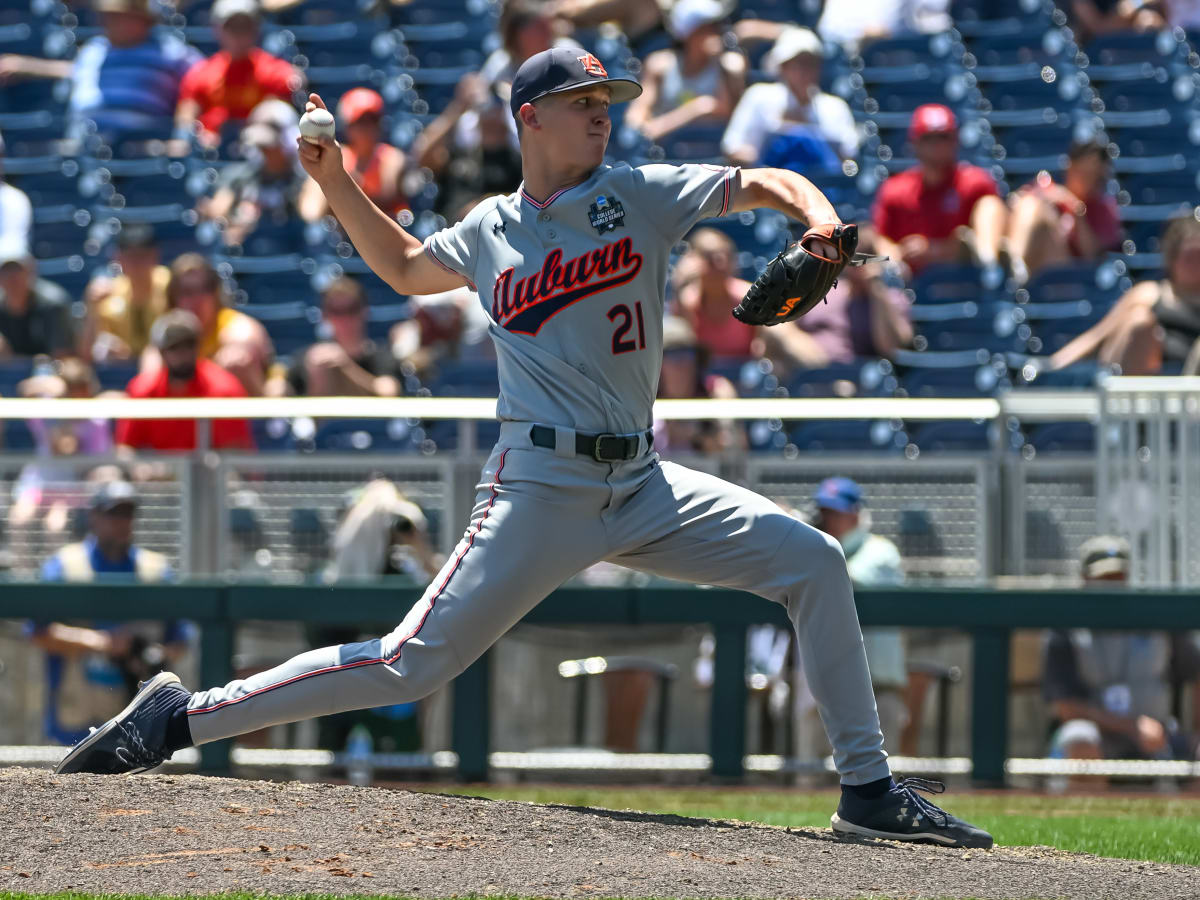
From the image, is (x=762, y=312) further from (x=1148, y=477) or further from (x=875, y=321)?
(x=875, y=321)

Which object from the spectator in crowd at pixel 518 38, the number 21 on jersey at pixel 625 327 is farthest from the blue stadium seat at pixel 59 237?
the number 21 on jersey at pixel 625 327

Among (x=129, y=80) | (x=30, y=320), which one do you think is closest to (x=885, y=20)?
(x=129, y=80)

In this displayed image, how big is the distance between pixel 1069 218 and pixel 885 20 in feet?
8.05

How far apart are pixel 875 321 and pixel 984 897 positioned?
5932mm

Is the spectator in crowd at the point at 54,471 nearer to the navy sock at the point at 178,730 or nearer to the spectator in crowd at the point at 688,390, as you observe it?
the spectator in crowd at the point at 688,390

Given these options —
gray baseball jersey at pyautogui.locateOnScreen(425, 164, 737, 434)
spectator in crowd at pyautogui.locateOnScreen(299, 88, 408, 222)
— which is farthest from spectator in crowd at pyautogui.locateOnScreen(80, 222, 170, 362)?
gray baseball jersey at pyautogui.locateOnScreen(425, 164, 737, 434)

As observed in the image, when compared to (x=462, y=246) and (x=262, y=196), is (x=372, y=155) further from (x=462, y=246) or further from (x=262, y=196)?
(x=462, y=246)

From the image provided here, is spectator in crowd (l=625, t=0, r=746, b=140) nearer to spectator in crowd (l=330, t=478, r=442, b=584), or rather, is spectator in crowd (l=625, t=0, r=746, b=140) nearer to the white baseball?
spectator in crowd (l=330, t=478, r=442, b=584)

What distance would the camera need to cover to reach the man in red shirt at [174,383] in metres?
7.81

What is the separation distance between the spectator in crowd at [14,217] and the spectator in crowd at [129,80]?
3.42 ft

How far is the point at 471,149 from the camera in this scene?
1116 cm

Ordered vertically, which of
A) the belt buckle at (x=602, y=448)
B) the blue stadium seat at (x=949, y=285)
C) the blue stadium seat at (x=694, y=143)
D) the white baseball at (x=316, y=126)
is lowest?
the belt buckle at (x=602, y=448)

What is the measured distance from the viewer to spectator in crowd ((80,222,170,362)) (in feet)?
33.4

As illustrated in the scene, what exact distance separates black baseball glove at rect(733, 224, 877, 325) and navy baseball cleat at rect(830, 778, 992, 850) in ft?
4.10
